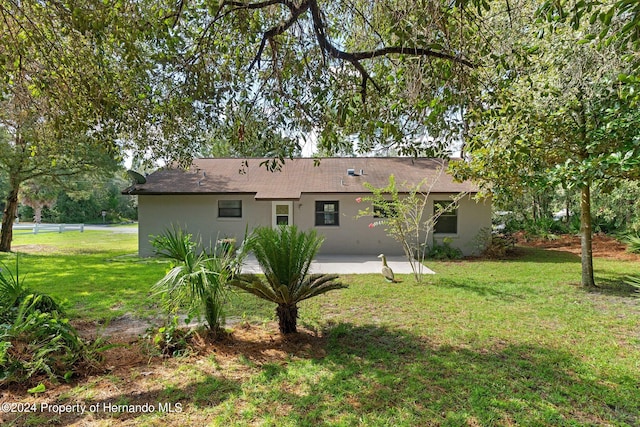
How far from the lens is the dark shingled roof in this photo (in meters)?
13.9

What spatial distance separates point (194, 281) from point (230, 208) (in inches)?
431

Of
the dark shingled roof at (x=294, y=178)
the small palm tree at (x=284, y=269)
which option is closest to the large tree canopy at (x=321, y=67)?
the small palm tree at (x=284, y=269)

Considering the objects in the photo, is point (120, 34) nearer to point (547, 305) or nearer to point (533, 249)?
point (547, 305)

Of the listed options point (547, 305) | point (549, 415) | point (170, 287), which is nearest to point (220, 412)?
point (170, 287)

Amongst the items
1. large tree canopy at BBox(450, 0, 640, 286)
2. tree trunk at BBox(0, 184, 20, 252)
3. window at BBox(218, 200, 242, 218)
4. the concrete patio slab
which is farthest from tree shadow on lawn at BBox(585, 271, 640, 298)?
tree trunk at BBox(0, 184, 20, 252)

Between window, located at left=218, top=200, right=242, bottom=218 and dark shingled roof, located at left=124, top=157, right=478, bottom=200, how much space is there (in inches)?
26.0

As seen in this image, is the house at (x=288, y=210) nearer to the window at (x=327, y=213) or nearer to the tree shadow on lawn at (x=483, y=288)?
the window at (x=327, y=213)

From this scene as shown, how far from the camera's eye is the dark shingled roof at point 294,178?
548 inches

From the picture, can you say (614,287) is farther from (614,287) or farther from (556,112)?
(556,112)

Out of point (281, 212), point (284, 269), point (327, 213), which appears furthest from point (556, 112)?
point (281, 212)

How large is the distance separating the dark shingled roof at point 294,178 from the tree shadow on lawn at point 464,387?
31.3ft

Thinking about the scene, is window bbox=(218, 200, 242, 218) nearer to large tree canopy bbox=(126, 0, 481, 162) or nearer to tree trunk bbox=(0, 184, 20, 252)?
large tree canopy bbox=(126, 0, 481, 162)

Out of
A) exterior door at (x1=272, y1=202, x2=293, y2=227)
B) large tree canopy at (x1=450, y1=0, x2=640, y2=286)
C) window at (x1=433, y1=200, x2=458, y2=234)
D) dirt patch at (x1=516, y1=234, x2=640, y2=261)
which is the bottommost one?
dirt patch at (x1=516, y1=234, x2=640, y2=261)

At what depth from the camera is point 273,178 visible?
50.3 ft
